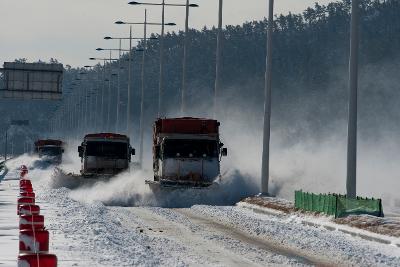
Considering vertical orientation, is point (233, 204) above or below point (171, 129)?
below

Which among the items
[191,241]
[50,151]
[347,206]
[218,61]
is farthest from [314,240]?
[50,151]

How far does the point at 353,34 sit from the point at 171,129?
43.6ft

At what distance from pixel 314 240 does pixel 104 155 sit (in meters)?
28.8

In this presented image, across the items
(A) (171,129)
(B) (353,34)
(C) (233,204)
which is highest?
(B) (353,34)

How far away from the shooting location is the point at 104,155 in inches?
2068

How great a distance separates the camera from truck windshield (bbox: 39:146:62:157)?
96.9 metres

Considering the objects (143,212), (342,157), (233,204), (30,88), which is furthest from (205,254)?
(30,88)

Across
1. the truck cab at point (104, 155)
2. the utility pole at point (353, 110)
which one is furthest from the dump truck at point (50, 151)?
the utility pole at point (353, 110)

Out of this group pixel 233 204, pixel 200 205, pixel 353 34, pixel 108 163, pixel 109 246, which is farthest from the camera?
pixel 108 163

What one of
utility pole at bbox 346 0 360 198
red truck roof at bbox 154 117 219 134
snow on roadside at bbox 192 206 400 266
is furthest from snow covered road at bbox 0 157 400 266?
red truck roof at bbox 154 117 219 134

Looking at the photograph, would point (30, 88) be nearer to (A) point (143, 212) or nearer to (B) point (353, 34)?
(A) point (143, 212)

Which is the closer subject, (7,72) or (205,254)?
(205,254)

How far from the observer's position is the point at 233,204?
144 ft

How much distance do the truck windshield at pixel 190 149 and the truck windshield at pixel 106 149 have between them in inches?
354
